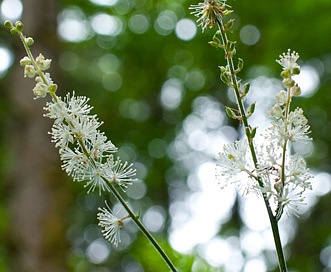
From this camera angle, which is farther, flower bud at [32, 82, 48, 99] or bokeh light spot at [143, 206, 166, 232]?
bokeh light spot at [143, 206, 166, 232]

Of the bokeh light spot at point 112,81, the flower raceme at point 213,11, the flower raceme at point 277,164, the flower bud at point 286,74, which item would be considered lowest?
the flower raceme at point 277,164

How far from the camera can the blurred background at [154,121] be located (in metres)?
3.55

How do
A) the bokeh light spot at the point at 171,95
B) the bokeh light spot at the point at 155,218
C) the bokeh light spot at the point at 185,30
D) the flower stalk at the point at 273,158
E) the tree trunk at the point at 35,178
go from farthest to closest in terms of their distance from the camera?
the bokeh light spot at the point at 155,218 → the bokeh light spot at the point at 171,95 → the bokeh light spot at the point at 185,30 → the tree trunk at the point at 35,178 → the flower stalk at the point at 273,158

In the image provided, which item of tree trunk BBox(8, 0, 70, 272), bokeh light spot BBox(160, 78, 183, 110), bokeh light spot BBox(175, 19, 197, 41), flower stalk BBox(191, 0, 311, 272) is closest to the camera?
flower stalk BBox(191, 0, 311, 272)

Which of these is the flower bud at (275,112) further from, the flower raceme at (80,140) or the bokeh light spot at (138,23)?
the bokeh light spot at (138,23)

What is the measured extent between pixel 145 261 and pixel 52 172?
5.98 ft

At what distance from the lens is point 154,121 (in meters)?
6.21

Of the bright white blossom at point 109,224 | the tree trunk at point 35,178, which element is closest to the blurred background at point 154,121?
the tree trunk at point 35,178

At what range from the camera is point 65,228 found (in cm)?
341

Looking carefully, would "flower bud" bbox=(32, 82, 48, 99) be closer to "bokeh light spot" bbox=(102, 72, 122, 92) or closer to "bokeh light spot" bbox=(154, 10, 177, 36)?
"bokeh light spot" bbox=(154, 10, 177, 36)

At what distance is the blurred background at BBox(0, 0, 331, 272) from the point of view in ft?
11.6

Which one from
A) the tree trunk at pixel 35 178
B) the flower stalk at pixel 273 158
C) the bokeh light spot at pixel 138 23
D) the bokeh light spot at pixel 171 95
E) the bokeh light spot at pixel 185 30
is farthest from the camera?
the bokeh light spot at pixel 171 95

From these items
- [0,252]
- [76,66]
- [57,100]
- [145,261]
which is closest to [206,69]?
[76,66]

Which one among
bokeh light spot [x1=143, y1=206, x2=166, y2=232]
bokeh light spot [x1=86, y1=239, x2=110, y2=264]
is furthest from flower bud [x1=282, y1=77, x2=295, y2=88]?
bokeh light spot [x1=86, y1=239, x2=110, y2=264]
